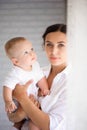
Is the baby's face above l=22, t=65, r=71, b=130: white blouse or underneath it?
above

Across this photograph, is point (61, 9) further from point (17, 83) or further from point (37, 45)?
point (17, 83)

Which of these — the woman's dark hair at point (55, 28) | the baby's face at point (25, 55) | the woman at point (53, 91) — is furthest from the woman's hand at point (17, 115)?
the woman's dark hair at point (55, 28)

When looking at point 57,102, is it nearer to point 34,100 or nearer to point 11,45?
point 34,100

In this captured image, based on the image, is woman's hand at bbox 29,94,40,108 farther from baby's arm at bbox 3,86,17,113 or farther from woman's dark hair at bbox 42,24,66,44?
woman's dark hair at bbox 42,24,66,44

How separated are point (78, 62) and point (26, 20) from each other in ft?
0.67

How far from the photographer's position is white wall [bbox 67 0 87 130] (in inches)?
29.7

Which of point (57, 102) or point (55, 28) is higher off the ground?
point (55, 28)

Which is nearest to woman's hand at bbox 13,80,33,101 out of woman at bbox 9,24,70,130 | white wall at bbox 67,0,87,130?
woman at bbox 9,24,70,130

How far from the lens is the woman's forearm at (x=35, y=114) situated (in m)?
0.74

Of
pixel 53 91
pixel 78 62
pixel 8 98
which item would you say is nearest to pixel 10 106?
pixel 8 98

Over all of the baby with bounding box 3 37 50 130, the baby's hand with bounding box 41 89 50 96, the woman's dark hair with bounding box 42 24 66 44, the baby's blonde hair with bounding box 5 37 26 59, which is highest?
the woman's dark hair with bounding box 42 24 66 44

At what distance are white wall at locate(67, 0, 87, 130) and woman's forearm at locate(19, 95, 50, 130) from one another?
0.08 meters

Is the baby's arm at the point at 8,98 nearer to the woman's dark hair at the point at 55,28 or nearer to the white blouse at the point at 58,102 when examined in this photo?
the white blouse at the point at 58,102

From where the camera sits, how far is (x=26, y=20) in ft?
2.58
